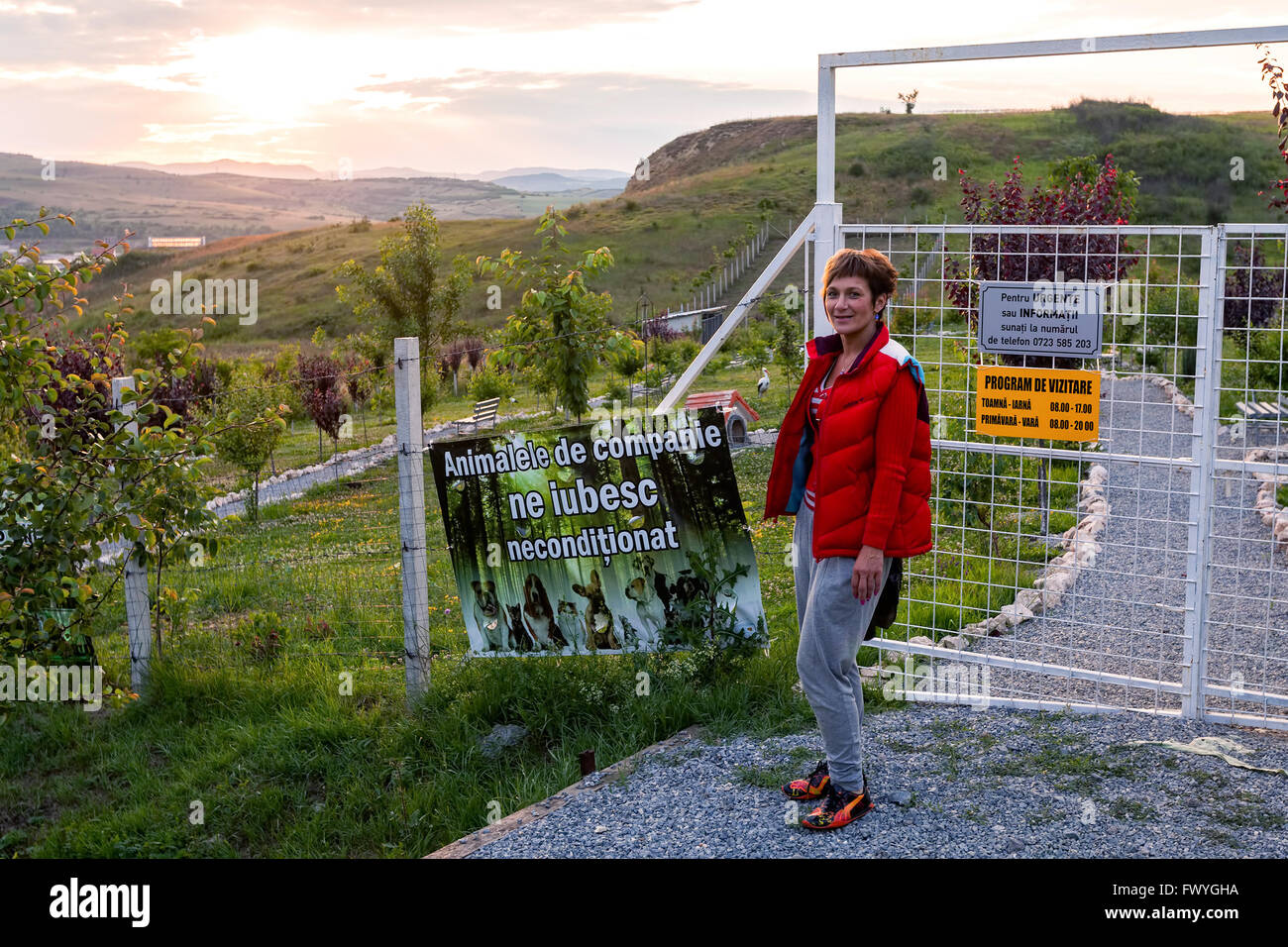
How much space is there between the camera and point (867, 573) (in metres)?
4.27

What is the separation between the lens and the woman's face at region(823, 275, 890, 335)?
445 centimetres

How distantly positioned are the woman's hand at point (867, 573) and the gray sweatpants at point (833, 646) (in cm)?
4

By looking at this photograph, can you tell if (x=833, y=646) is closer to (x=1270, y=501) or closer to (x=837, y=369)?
(x=837, y=369)

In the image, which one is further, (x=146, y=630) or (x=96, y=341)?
(x=146, y=630)

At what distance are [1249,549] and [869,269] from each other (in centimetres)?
663

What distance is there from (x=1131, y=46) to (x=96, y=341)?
6148 mm

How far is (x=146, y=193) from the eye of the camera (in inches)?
7530

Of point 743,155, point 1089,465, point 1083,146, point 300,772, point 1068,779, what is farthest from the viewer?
point 743,155

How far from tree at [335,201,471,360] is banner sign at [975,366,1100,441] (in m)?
24.0

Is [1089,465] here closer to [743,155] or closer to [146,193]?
[743,155]

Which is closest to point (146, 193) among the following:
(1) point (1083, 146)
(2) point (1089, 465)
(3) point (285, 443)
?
(1) point (1083, 146)

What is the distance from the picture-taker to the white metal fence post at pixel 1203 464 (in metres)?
5.41

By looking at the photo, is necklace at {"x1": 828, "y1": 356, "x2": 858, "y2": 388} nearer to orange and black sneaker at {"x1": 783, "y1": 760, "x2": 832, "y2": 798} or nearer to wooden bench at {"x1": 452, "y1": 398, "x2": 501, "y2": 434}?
orange and black sneaker at {"x1": 783, "y1": 760, "x2": 832, "y2": 798}

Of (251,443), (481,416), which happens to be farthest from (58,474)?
(481,416)
